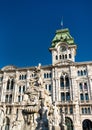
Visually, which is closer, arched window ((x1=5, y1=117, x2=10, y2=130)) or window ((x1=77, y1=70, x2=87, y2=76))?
arched window ((x1=5, y1=117, x2=10, y2=130))

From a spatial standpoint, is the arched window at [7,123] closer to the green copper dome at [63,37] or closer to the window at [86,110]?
the window at [86,110]

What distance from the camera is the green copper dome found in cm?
6434

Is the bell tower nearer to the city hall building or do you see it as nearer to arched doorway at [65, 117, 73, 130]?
the city hall building

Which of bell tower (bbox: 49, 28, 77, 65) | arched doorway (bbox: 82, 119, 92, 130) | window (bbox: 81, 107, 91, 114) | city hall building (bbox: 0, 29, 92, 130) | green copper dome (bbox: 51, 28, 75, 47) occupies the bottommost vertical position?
arched doorway (bbox: 82, 119, 92, 130)

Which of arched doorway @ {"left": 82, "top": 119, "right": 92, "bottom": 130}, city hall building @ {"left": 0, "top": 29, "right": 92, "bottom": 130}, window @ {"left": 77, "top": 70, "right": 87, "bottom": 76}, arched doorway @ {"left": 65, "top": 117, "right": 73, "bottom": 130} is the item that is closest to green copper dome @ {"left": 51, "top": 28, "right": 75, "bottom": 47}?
city hall building @ {"left": 0, "top": 29, "right": 92, "bottom": 130}

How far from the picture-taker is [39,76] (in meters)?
27.2

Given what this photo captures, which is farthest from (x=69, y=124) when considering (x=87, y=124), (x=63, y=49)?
(x=63, y=49)

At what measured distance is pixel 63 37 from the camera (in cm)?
6688

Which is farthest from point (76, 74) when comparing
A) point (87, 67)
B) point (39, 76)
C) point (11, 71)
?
point (39, 76)

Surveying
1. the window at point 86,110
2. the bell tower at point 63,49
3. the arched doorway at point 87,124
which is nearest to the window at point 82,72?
the bell tower at point 63,49

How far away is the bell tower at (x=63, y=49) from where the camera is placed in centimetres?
6162

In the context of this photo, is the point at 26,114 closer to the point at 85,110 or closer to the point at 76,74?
the point at 85,110

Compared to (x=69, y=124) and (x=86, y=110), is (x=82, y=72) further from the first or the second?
(x=69, y=124)

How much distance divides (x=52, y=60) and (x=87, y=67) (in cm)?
1180
